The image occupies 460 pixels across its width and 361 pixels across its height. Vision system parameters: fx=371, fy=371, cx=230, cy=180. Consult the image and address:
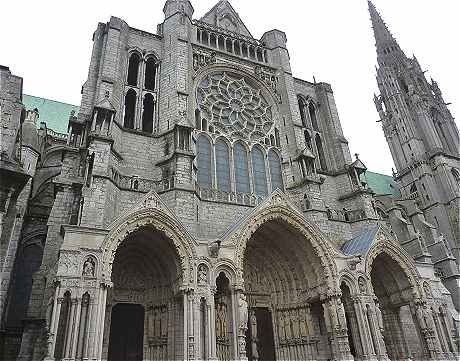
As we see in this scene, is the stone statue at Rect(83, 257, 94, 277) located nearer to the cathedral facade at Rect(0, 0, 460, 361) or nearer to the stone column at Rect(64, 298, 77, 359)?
the cathedral facade at Rect(0, 0, 460, 361)

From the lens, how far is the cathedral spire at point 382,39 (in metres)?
39.3

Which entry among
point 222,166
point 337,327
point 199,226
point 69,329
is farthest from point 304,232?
point 69,329

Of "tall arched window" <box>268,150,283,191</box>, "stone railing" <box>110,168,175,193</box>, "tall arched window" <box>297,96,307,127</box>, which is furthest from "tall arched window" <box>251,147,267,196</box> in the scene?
"stone railing" <box>110,168,175,193</box>

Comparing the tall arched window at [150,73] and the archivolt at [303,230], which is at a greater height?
the tall arched window at [150,73]

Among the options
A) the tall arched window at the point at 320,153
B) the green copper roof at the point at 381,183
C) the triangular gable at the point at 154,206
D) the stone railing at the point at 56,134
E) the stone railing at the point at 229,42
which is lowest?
the triangular gable at the point at 154,206

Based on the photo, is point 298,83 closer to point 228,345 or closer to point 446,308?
point 446,308

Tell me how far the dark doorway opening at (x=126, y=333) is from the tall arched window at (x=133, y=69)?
1028 centimetres

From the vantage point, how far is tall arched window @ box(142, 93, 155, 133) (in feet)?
55.0

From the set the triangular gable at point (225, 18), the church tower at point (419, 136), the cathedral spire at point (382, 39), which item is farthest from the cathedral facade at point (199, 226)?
the cathedral spire at point (382, 39)

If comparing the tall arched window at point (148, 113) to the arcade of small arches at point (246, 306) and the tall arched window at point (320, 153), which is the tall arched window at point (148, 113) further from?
the tall arched window at point (320, 153)

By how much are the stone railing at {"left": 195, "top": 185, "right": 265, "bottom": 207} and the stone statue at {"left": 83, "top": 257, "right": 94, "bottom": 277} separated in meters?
5.14

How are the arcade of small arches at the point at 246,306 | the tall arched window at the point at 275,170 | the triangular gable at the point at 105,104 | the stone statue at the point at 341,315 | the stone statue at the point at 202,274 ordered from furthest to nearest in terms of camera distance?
the tall arched window at the point at 275,170
the triangular gable at the point at 105,104
the stone statue at the point at 341,315
the stone statue at the point at 202,274
the arcade of small arches at the point at 246,306

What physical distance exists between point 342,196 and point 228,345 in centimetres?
966

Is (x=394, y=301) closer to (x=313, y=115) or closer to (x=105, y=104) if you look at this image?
(x=313, y=115)
